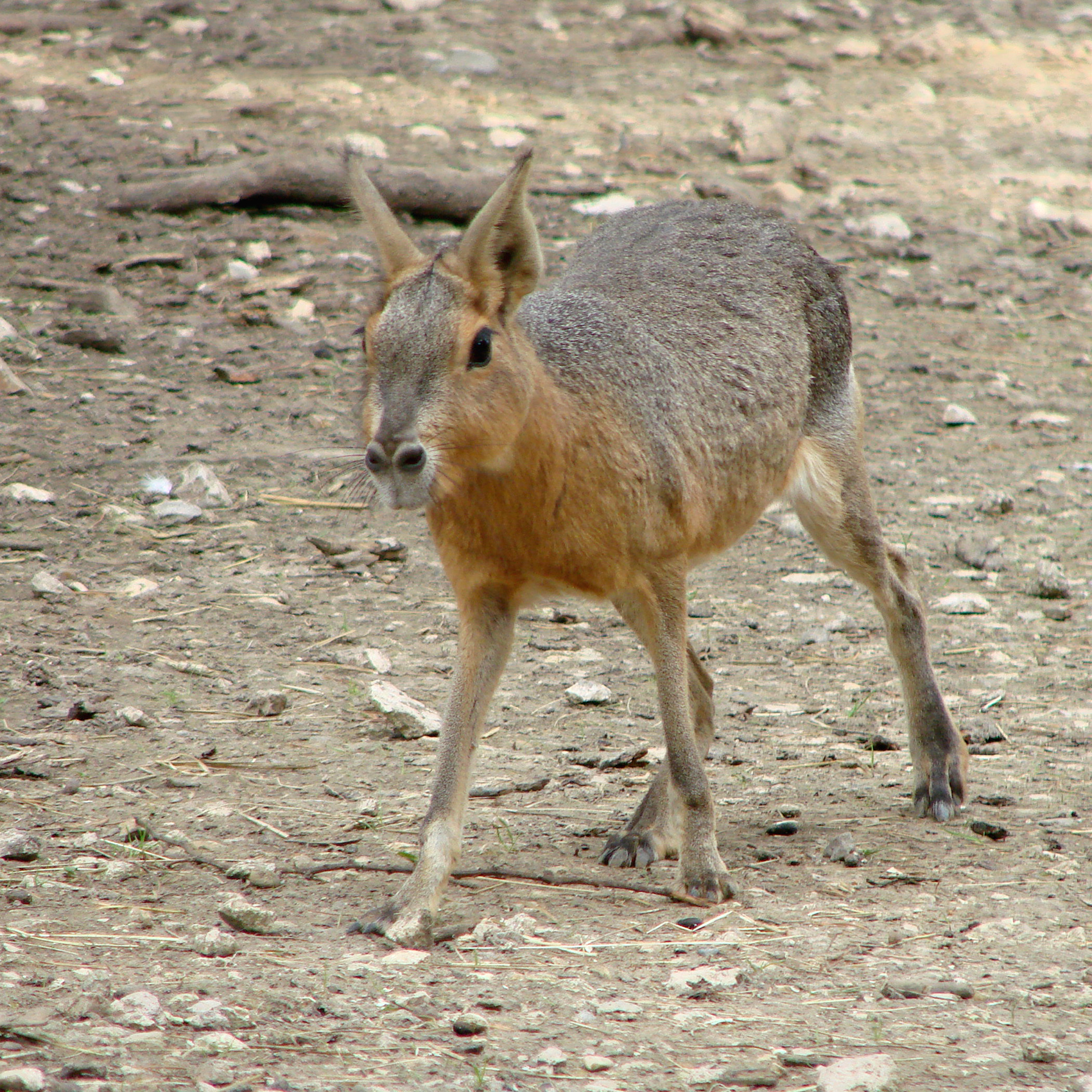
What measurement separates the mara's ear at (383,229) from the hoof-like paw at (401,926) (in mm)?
1590

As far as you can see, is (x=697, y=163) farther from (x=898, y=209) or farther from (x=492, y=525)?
(x=492, y=525)

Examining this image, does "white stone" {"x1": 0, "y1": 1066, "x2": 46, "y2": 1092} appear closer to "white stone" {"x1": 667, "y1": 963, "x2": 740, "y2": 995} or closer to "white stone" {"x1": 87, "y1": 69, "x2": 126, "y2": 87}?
"white stone" {"x1": 667, "y1": 963, "x2": 740, "y2": 995}

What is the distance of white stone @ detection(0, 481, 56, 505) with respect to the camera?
648cm

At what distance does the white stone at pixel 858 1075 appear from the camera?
119 inches

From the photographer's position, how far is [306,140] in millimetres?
9625

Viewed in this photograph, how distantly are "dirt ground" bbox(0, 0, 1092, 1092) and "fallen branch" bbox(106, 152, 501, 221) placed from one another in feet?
0.42

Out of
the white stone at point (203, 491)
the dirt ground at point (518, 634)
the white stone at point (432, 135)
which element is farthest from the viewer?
the white stone at point (432, 135)

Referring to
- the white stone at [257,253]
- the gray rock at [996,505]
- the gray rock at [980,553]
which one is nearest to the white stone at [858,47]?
the white stone at [257,253]

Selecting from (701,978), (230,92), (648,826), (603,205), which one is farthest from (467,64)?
(701,978)

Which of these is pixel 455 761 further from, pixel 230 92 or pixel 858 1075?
pixel 230 92

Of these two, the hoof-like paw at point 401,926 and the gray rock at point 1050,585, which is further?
the gray rock at point 1050,585

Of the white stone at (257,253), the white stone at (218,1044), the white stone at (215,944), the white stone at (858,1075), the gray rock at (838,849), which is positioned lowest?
the white stone at (257,253)

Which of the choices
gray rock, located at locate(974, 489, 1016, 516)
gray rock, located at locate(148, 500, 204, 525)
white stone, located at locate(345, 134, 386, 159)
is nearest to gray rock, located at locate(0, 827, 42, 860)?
gray rock, located at locate(148, 500, 204, 525)

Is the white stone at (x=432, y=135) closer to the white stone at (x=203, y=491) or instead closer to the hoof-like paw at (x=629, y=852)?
the white stone at (x=203, y=491)
